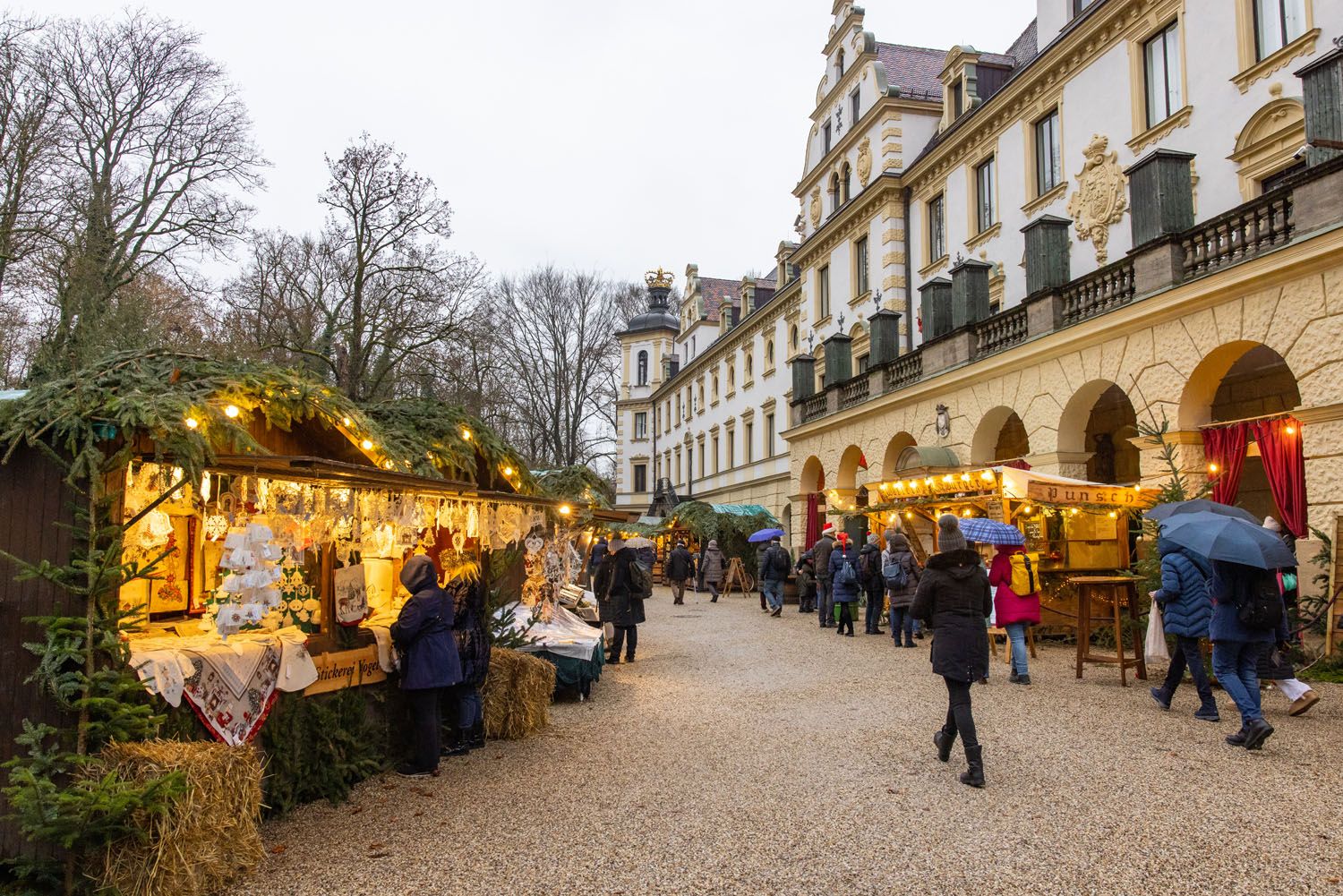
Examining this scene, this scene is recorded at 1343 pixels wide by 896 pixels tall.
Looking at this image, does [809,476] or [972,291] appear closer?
[972,291]

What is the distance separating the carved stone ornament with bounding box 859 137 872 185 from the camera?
83.6 ft

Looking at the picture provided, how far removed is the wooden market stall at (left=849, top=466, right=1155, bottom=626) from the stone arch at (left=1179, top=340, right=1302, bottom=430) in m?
1.43

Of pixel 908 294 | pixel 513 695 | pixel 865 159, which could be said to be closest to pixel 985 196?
pixel 908 294

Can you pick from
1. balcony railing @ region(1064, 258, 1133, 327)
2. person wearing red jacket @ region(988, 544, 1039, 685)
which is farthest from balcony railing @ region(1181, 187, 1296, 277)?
person wearing red jacket @ region(988, 544, 1039, 685)

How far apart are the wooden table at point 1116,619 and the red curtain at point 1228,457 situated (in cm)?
248

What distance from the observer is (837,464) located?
24.4 metres

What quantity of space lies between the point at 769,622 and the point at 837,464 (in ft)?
21.8

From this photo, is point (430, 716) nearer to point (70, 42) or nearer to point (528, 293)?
point (70, 42)

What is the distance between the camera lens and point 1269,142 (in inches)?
519

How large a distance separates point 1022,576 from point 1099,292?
20.0 feet

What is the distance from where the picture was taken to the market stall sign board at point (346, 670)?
6344 mm

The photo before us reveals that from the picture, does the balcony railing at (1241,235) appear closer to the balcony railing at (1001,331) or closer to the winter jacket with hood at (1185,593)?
the balcony railing at (1001,331)

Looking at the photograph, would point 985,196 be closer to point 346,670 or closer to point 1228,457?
→ point 1228,457

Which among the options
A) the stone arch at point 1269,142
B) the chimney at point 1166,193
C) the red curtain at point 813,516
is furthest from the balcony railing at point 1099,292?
the red curtain at point 813,516
